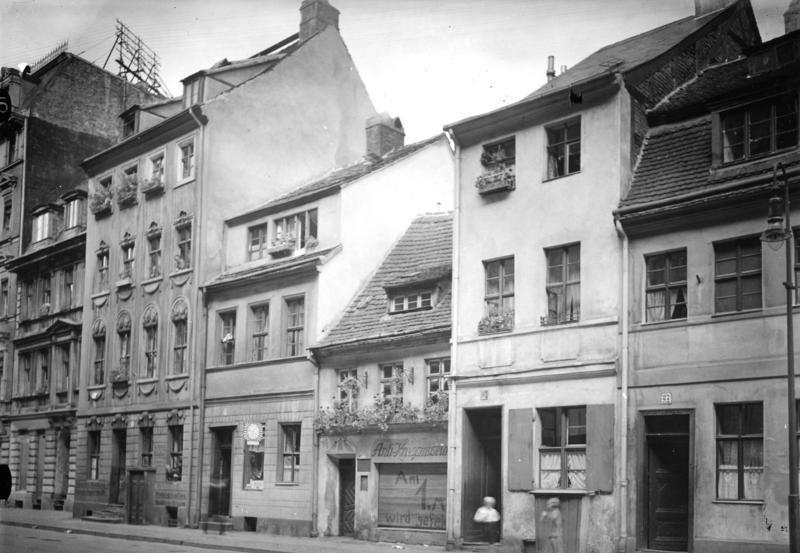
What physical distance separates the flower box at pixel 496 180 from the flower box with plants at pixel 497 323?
313 centimetres

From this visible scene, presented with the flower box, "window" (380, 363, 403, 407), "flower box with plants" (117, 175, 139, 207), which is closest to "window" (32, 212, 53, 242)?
"flower box with plants" (117, 175, 139, 207)

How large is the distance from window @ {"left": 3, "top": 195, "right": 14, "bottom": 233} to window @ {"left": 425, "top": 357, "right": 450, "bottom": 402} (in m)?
A: 32.0

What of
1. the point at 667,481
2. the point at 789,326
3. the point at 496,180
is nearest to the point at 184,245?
the point at 496,180

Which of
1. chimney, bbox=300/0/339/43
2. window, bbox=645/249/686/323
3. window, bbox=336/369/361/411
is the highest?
chimney, bbox=300/0/339/43

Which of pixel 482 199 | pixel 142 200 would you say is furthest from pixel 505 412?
pixel 142 200

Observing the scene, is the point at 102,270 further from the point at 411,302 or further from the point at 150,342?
the point at 411,302

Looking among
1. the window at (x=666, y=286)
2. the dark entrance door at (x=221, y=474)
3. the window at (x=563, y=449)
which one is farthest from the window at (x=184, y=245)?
the window at (x=666, y=286)

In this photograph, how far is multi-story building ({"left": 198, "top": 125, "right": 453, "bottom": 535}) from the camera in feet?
113

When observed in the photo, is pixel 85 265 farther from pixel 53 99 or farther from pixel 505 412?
pixel 505 412

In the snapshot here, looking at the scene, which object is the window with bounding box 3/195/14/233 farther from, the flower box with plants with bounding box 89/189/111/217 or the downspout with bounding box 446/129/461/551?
the downspout with bounding box 446/129/461/551

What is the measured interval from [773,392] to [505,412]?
23.6 feet

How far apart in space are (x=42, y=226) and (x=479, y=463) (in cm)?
3171

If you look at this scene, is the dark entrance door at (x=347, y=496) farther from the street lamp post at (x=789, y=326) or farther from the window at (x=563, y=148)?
the street lamp post at (x=789, y=326)

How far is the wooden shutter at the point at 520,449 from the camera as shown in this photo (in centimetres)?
2612
